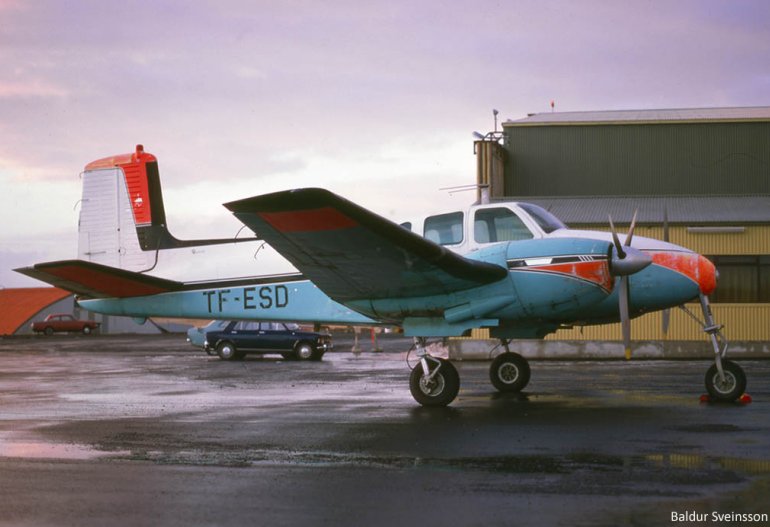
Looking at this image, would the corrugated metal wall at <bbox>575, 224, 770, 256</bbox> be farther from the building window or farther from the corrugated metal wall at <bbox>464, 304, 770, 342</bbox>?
the corrugated metal wall at <bbox>464, 304, 770, 342</bbox>

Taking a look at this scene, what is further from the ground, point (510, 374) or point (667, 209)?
point (667, 209)

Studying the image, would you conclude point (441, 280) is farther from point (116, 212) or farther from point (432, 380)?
point (116, 212)

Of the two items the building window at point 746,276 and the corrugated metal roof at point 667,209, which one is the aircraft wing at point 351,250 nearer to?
the corrugated metal roof at point 667,209

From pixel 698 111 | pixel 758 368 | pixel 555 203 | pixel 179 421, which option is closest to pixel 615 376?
pixel 758 368

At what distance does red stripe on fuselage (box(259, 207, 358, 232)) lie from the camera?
10305mm

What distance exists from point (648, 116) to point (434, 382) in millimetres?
30209

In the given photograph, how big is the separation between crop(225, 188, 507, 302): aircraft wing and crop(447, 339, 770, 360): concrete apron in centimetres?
1459

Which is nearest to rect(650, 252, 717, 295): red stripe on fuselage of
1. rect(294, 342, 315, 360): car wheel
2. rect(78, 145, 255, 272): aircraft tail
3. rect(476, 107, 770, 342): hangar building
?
rect(78, 145, 255, 272): aircraft tail

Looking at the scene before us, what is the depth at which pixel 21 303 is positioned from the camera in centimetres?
7531

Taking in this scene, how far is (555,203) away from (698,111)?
13.4m

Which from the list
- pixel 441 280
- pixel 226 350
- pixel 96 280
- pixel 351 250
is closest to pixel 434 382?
pixel 441 280

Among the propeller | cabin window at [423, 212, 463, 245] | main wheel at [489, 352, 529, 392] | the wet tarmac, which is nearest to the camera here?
the wet tarmac

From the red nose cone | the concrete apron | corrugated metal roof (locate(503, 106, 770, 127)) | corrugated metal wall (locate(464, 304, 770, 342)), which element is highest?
corrugated metal roof (locate(503, 106, 770, 127))

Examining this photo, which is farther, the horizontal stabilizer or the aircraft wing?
the horizontal stabilizer
